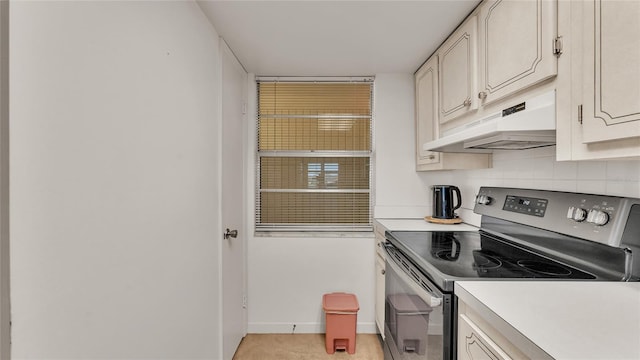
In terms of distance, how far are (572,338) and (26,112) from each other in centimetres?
131

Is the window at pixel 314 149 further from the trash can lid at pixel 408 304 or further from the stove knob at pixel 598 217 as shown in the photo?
the stove knob at pixel 598 217

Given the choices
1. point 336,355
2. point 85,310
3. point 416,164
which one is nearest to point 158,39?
point 85,310

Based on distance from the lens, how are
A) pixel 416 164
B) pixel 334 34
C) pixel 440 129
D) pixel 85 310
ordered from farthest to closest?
pixel 416 164 → pixel 440 129 → pixel 334 34 → pixel 85 310

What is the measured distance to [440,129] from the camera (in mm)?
2068

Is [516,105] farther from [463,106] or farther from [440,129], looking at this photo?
[440,129]

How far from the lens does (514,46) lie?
124 centimetres

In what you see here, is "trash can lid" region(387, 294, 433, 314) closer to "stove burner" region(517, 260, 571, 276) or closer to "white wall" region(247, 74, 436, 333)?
"stove burner" region(517, 260, 571, 276)

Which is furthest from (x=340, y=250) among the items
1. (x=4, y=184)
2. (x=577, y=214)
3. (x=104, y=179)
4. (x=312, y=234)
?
(x=4, y=184)

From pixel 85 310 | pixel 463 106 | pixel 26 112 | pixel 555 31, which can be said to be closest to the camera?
pixel 26 112

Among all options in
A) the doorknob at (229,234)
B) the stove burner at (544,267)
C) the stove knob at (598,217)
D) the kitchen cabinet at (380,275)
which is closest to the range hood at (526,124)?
the stove knob at (598,217)

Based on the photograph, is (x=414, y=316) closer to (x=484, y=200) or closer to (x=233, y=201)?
(x=484, y=200)

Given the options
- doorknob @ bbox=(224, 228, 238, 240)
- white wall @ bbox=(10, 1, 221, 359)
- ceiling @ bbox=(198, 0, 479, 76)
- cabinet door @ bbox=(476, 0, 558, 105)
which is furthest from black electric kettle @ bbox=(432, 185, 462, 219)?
white wall @ bbox=(10, 1, 221, 359)

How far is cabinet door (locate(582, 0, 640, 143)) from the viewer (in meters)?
0.77

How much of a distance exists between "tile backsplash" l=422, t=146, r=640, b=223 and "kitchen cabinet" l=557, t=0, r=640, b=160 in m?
0.36
